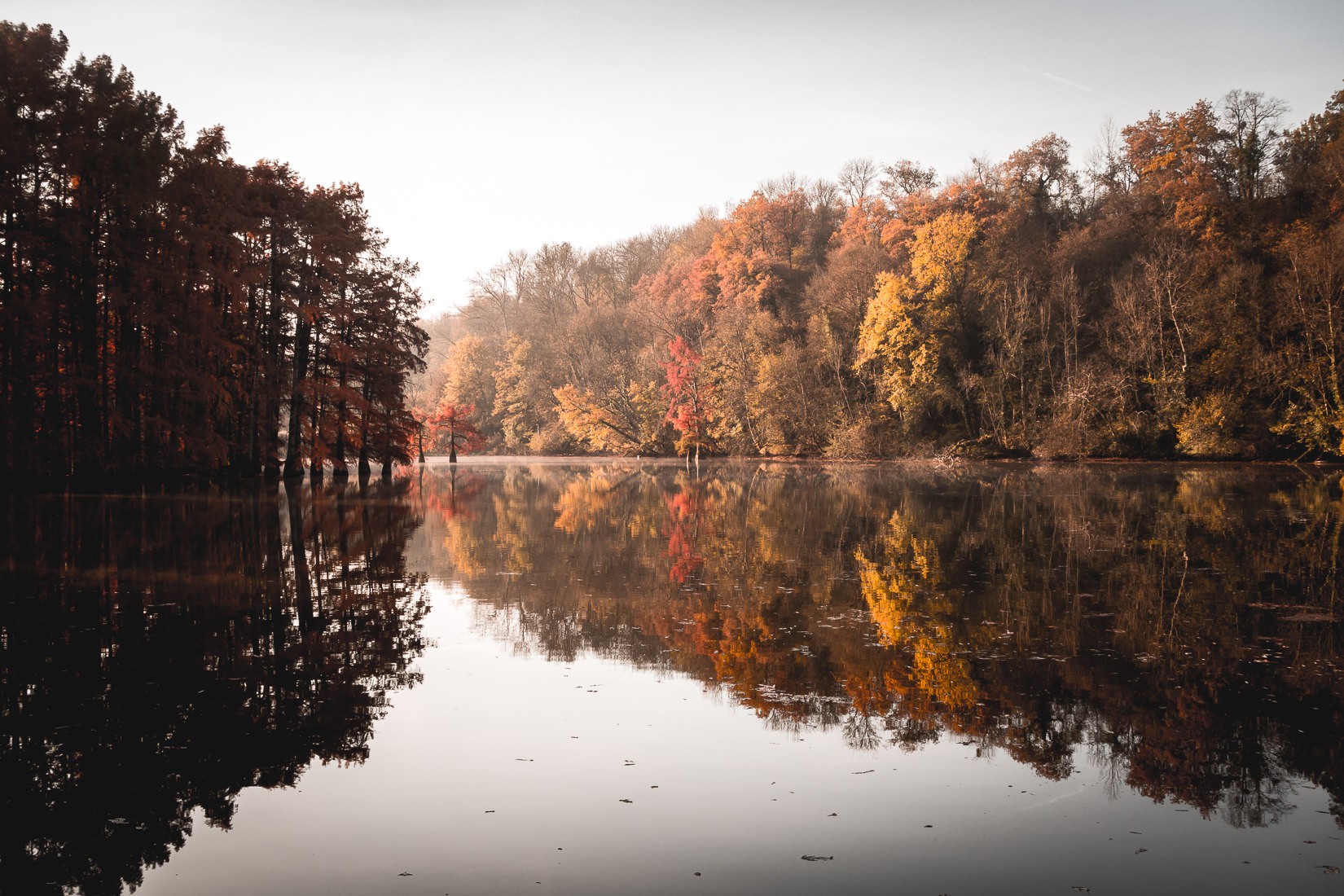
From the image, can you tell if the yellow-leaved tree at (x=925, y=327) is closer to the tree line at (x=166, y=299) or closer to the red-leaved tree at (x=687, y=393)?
the red-leaved tree at (x=687, y=393)

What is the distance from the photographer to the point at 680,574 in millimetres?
13141

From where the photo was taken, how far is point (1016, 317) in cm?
4872

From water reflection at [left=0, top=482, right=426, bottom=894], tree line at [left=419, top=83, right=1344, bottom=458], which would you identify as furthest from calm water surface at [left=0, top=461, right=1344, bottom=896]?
tree line at [left=419, top=83, right=1344, bottom=458]

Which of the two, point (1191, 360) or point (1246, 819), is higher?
point (1191, 360)

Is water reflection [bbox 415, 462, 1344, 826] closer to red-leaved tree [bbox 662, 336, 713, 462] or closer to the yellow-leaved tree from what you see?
the yellow-leaved tree

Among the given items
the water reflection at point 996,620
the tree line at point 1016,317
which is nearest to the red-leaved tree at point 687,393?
the tree line at point 1016,317

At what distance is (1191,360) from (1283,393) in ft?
14.5

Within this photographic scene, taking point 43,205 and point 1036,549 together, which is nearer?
point 1036,549

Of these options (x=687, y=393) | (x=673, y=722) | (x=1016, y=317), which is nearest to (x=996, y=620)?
(x=673, y=722)

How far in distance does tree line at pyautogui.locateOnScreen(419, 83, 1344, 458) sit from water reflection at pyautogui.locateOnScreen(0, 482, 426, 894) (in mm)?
40422

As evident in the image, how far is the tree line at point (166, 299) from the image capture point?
85.1ft

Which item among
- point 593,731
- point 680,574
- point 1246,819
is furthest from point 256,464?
point 1246,819

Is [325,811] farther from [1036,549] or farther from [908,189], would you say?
[908,189]

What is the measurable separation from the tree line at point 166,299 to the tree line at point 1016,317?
1034 inches
